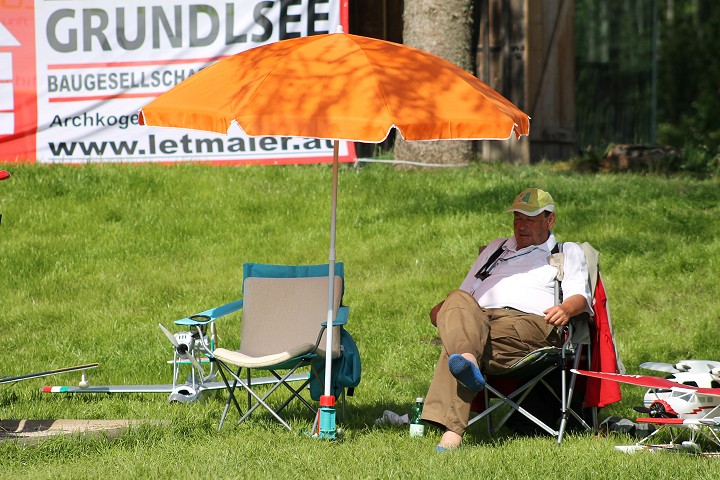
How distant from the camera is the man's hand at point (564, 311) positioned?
5.82 meters

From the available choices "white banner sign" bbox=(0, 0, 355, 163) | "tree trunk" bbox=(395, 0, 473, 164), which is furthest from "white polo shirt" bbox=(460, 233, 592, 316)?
"white banner sign" bbox=(0, 0, 355, 163)

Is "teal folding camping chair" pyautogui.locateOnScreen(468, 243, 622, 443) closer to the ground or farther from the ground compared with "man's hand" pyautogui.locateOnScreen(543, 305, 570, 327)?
closer to the ground

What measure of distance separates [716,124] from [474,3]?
46.5 feet

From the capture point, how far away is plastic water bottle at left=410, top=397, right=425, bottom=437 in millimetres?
5929

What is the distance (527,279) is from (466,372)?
0.91 meters

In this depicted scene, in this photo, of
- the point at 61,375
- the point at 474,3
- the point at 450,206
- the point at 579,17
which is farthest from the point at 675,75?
the point at 61,375

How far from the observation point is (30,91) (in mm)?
11555

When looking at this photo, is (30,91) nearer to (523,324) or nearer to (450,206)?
(450,206)

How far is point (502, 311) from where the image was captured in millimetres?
6172

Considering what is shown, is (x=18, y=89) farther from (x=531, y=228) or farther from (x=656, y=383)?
(x=656, y=383)

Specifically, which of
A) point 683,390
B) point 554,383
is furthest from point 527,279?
point 683,390

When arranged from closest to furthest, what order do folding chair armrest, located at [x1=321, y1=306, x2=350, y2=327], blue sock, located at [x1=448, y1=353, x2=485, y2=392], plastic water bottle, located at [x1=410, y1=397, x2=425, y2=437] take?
blue sock, located at [x1=448, y1=353, x2=485, y2=392] → plastic water bottle, located at [x1=410, y1=397, x2=425, y2=437] → folding chair armrest, located at [x1=321, y1=306, x2=350, y2=327]

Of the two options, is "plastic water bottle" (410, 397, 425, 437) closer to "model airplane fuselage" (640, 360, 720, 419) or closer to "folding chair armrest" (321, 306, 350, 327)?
"folding chair armrest" (321, 306, 350, 327)

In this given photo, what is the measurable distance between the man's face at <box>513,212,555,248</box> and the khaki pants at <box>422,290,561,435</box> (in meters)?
0.49
